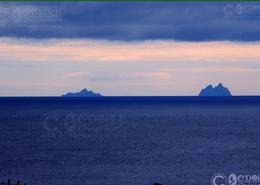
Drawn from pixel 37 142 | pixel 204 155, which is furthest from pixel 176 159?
pixel 37 142

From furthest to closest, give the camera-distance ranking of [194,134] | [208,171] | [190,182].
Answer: [194,134] → [208,171] → [190,182]

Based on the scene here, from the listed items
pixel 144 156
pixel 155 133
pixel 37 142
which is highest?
pixel 155 133

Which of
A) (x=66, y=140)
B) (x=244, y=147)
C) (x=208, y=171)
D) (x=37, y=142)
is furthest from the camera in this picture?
(x=66, y=140)

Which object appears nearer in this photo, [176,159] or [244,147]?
[176,159]

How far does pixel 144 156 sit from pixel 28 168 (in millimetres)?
21662

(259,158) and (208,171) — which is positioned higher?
(259,158)

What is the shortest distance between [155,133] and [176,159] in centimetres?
5257

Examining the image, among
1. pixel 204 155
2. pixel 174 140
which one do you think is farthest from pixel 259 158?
pixel 174 140

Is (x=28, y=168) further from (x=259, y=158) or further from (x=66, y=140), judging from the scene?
(x=66, y=140)

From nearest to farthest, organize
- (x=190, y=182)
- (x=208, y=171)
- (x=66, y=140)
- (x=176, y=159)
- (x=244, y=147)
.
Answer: (x=190, y=182) < (x=208, y=171) < (x=176, y=159) < (x=244, y=147) < (x=66, y=140)

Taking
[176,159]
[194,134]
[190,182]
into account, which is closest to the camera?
[190,182]

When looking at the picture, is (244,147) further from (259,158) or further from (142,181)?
(142,181)

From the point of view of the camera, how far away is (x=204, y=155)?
89812 millimetres

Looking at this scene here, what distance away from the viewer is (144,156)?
90.0m
